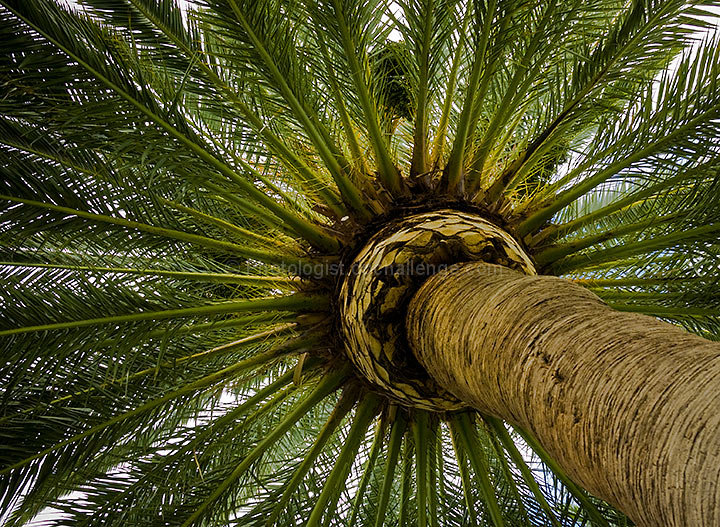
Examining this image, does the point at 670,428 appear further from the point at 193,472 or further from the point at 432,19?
the point at 193,472

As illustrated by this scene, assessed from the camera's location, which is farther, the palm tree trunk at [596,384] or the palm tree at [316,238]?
the palm tree at [316,238]

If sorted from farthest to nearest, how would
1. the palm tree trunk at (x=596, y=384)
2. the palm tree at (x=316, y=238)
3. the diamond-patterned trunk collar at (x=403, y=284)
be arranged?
1. the diamond-patterned trunk collar at (x=403, y=284)
2. the palm tree at (x=316, y=238)
3. the palm tree trunk at (x=596, y=384)

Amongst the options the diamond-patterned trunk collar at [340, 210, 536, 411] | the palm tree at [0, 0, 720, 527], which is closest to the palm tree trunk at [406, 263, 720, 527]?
the palm tree at [0, 0, 720, 527]

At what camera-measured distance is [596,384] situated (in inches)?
60.2

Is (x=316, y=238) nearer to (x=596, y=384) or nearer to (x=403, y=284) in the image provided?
(x=403, y=284)

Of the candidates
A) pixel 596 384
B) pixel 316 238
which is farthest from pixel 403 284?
pixel 596 384

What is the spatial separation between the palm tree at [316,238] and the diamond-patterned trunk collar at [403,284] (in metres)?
0.01

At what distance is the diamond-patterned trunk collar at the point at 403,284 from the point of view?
2.84 m

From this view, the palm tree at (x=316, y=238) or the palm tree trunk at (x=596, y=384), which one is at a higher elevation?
the palm tree at (x=316, y=238)

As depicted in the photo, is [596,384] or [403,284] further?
[403,284]

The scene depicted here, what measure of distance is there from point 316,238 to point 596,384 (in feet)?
6.33

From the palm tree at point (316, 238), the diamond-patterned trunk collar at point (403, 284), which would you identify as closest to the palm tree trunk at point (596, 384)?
the palm tree at point (316, 238)

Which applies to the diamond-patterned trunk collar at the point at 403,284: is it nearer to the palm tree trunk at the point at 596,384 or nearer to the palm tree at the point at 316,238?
the palm tree at the point at 316,238

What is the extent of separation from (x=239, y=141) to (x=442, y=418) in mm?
1761
